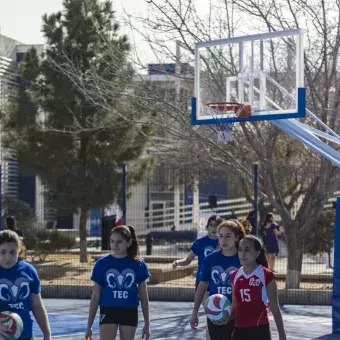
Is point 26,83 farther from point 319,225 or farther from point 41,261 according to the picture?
point 319,225

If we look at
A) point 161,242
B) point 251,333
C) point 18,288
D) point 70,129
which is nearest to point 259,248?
point 251,333

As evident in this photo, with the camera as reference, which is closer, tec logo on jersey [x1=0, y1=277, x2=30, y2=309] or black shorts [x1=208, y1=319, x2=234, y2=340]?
tec logo on jersey [x1=0, y1=277, x2=30, y2=309]

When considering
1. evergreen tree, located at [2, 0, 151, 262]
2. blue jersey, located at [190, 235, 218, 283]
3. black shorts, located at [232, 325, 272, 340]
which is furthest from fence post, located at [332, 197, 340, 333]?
evergreen tree, located at [2, 0, 151, 262]

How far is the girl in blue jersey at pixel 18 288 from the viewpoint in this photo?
23.3 ft

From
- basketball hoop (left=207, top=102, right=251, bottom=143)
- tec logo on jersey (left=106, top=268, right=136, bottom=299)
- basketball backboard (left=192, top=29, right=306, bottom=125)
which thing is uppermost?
basketball backboard (left=192, top=29, right=306, bottom=125)

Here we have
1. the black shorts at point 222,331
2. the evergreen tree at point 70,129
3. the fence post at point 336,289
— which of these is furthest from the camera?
the evergreen tree at point 70,129

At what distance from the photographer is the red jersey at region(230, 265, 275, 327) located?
7828 mm

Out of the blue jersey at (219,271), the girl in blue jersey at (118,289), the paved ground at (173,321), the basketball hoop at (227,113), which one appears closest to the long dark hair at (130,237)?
the girl in blue jersey at (118,289)

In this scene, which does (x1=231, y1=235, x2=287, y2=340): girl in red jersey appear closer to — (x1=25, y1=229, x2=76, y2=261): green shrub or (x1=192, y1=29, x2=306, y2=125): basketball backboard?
(x1=192, y1=29, x2=306, y2=125): basketball backboard

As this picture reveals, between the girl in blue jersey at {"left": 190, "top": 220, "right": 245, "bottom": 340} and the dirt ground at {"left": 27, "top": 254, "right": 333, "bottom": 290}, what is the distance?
10910mm

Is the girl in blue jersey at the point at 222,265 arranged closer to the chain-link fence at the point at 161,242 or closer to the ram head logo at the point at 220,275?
the ram head logo at the point at 220,275

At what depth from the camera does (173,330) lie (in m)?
13.9

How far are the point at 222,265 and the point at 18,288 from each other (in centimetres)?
233

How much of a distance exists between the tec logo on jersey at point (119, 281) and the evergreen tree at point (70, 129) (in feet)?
56.7
